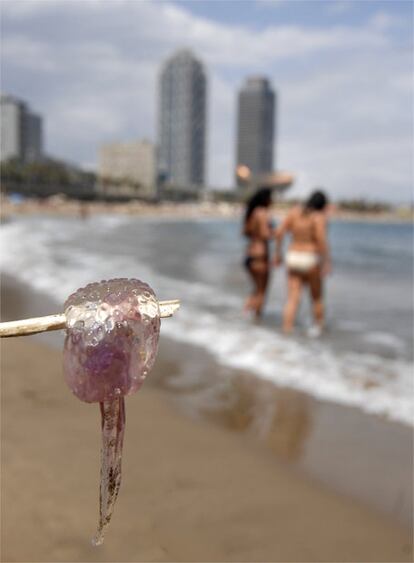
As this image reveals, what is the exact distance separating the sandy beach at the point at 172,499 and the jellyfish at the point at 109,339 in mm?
948

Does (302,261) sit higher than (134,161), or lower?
lower

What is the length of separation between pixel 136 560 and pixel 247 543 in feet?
1.40

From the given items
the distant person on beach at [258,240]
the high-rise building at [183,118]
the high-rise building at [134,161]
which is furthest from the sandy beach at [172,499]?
the high-rise building at [183,118]

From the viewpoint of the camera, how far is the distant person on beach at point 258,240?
6.35 m

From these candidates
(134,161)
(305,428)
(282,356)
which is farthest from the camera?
(134,161)

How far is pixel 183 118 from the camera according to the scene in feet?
611

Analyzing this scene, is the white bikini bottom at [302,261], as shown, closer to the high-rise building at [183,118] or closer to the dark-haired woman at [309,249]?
the dark-haired woman at [309,249]

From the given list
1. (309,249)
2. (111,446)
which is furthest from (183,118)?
(111,446)

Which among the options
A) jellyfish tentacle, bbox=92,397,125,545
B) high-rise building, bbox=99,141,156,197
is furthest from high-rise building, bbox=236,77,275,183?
jellyfish tentacle, bbox=92,397,125,545

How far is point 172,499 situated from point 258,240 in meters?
4.57

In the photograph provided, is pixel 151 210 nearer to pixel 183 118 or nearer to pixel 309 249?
pixel 183 118

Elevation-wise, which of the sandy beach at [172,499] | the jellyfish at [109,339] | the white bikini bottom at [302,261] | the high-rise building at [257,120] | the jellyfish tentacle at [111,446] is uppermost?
the high-rise building at [257,120]

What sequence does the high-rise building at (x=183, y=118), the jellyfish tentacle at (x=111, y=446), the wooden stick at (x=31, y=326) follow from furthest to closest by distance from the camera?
the high-rise building at (x=183, y=118) → the jellyfish tentacle at (x=111, y=446) → the wooden stick at (x=31, y=326)

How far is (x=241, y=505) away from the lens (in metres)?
2.13
